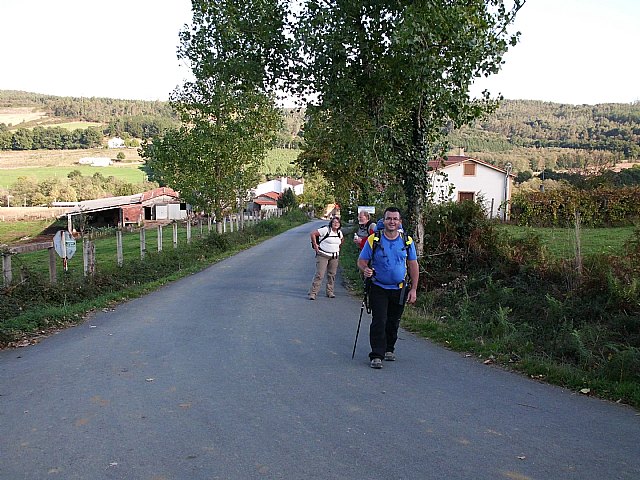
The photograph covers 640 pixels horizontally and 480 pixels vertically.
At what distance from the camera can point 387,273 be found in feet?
24.1

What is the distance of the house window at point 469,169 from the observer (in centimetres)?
5119

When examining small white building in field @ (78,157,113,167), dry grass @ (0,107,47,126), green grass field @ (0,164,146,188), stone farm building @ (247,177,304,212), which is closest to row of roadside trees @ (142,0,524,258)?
stone farm building @ (247,177,304,212)

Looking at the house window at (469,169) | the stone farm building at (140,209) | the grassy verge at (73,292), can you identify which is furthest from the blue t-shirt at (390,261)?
the stone farm building at (140,209)

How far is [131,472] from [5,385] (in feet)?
10.3

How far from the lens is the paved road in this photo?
14.0ft

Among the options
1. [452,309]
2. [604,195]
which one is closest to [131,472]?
[452,309]

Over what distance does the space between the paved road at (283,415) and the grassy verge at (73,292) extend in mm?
1101

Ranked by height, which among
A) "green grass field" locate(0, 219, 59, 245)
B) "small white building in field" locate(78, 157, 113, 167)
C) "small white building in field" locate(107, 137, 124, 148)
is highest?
"small white building in field" locate(107, 137, 124, 148)

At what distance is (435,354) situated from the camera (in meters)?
8.09

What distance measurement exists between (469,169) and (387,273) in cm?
4595

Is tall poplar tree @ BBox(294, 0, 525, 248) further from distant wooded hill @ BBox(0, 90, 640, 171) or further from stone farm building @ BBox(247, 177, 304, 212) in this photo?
stone farm building @ BBox(247, 177, 304, 212)

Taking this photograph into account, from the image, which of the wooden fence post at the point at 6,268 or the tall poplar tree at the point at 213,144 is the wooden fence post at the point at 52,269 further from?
the tall poplar tree at the point at 213,144

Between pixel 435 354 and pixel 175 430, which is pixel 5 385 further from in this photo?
pixel 435 354

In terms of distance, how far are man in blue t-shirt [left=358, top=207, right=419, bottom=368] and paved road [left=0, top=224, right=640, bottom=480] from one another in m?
0.50
